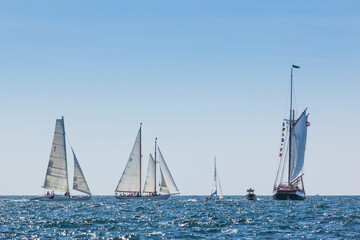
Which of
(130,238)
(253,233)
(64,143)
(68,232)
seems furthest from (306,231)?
(64,143)

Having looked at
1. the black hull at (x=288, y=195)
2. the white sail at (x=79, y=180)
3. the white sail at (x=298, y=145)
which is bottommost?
the black hull at (x=288, y=195)

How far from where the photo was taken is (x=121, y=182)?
438 feet

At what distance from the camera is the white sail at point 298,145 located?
12709 centimetres

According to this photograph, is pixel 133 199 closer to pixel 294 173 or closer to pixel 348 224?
pixel 294 173

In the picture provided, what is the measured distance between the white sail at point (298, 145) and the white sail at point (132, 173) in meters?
36.9

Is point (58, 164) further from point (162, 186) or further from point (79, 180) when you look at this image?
point (162, 186)

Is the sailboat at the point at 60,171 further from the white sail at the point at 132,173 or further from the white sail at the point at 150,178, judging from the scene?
the white sail at the point at 150,178

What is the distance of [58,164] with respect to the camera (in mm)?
107625

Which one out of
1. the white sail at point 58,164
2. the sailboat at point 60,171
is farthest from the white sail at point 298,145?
the white sail at point 58,164

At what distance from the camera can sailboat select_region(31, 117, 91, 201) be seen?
107 meters

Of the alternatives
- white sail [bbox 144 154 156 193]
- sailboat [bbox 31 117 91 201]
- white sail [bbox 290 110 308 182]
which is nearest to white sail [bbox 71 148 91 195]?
sailboat [bbox 31 117 91 201]

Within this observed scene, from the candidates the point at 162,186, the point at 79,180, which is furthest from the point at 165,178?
the point at 79,180

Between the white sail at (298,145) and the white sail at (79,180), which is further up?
the white sail at (298,145)

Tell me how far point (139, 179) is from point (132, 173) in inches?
141
